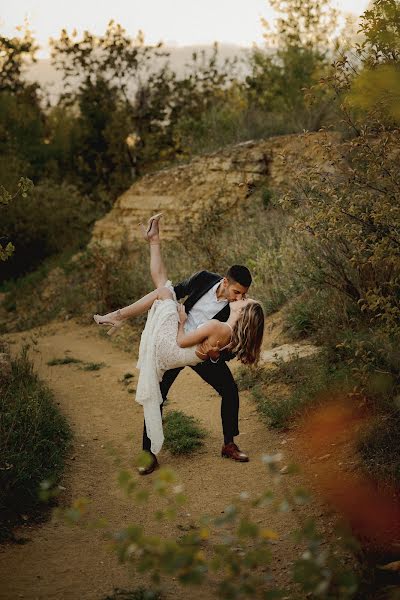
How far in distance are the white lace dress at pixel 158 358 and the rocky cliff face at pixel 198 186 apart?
30.3 feet

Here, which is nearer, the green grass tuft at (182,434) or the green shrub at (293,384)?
the green grass tuft at (182,434)

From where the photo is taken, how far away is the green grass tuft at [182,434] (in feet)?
19.4

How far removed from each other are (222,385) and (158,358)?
2.11 ft

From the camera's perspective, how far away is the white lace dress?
5.18 m

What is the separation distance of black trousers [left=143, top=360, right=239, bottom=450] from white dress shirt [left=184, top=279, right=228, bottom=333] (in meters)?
0.35

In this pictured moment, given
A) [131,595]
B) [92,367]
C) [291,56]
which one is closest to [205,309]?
[131,595]

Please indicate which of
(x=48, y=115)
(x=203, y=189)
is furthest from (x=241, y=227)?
(x=48, y=115)

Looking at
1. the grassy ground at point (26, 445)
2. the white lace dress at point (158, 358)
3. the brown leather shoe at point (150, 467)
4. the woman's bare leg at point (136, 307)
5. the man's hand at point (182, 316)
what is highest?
the woman's bare leg at point (136, 307)

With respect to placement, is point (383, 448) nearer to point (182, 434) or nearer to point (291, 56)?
point (182, 434)

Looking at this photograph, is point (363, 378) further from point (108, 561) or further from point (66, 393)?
point (66, 393)

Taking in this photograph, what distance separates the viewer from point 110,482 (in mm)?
5438

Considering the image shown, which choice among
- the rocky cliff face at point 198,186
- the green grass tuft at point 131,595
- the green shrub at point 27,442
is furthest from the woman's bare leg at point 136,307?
the rocky cliff face at point 198,186

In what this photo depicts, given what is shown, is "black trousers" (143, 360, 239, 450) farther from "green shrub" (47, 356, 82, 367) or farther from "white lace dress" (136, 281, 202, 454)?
"green shrub" (47, 356, 82, 367)

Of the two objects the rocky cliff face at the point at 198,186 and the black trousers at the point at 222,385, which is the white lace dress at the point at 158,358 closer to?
the black trousers at the point at 222,385
